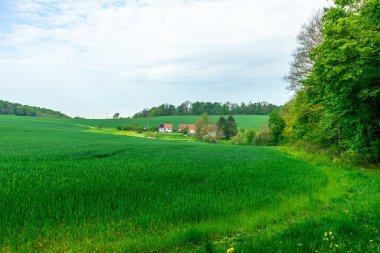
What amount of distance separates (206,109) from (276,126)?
103 m

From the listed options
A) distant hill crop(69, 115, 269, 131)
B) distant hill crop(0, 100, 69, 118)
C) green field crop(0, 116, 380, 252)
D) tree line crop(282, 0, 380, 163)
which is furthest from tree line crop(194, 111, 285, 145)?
distant hill crop(0, 100, 69, 118)

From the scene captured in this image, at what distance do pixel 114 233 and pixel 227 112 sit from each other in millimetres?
172858

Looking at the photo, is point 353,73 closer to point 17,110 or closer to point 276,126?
point 276,126

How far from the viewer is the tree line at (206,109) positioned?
173250mm

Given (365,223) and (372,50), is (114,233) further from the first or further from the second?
(372,50)

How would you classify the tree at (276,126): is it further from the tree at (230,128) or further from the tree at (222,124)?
the tree at (222,124)

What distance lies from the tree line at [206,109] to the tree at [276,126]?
92980 mm

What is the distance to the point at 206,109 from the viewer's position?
178000mm

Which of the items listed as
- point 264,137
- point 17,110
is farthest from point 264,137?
point 17,110

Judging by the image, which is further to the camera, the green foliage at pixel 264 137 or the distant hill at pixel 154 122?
the distant hill at pixel 154 122

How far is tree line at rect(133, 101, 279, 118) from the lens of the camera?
173250 mm

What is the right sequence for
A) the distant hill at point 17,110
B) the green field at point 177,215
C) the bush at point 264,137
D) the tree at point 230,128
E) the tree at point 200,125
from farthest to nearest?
the distant hill at point 17,110, the tree at point 230,128, the tree at point 200,125, the bush at point 264,137, the green field at point 177,215

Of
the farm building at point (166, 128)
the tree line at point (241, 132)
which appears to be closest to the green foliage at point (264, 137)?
the tree line at point (241, 132)

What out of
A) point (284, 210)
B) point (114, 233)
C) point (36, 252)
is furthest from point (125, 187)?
point (284, 210)
